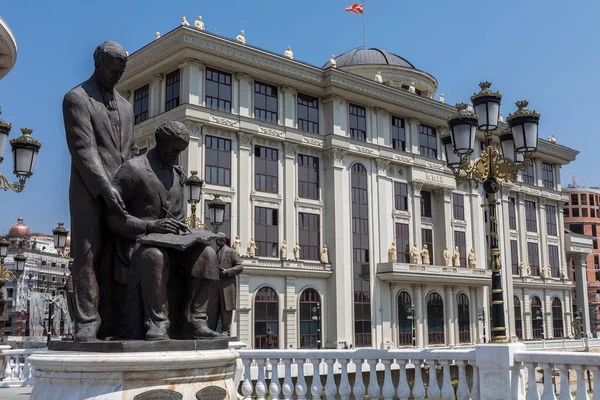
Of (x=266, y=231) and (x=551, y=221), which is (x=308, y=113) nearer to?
(x=266, y=231)

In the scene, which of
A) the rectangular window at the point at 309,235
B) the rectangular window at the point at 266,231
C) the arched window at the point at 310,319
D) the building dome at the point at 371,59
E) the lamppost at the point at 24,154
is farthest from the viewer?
the building dome at the point at 371,59

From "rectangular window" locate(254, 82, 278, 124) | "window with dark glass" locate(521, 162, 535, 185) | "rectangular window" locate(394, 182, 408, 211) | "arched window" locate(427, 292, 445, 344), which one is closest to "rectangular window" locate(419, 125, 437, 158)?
"rectangular window" locate(394, 182, 408, 211)

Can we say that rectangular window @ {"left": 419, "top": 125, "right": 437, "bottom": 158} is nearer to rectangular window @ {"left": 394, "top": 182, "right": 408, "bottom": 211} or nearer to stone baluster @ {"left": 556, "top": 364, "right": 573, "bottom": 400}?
rectangular window @ {"left": 394, "top": 182, "right": 408, "bottom": 211}

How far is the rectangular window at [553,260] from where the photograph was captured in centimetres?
6166

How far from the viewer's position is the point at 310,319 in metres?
40.8

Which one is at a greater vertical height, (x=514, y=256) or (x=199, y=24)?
(x=199, y=24)

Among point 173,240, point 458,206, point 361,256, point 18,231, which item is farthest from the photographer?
point 18,231

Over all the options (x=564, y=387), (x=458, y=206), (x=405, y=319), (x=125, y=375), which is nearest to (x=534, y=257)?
(x=458, y=206)

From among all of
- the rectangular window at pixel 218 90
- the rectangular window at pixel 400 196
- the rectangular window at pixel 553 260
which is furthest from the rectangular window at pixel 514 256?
the rectangular window at pixel 218 90

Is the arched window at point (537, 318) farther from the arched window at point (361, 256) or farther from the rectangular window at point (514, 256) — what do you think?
the arched window at point (361, 256)

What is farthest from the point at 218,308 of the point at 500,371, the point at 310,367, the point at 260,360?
the point at 500,371

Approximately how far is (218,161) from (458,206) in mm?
22403

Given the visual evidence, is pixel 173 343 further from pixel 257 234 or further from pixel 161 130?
pixel 257 234

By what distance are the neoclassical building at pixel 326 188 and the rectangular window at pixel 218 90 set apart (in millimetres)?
72
